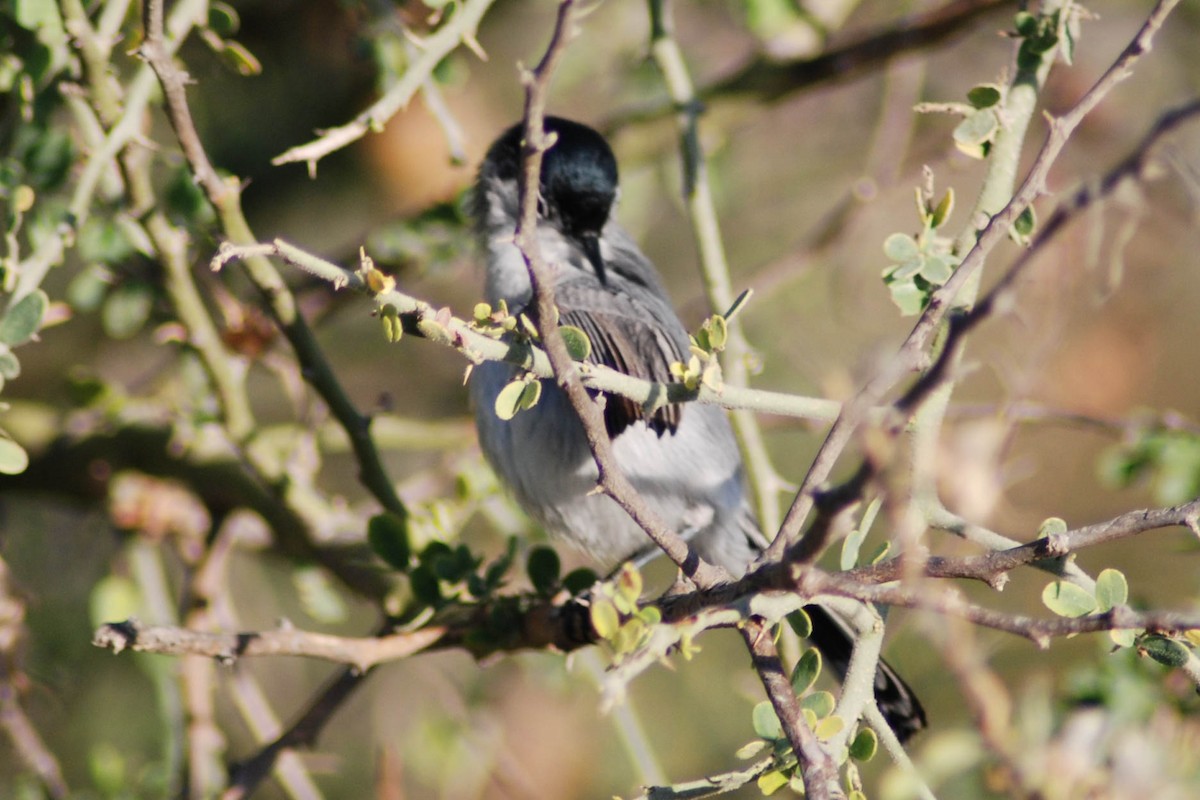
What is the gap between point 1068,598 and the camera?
5.17 ft

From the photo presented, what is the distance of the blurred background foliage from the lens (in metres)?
2.55

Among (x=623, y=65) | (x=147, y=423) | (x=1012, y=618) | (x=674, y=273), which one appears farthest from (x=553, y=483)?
(x=674, y=273)

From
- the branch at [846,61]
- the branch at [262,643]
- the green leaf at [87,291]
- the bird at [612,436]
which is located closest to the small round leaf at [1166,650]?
the bird at [612,436]

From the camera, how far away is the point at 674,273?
541cm

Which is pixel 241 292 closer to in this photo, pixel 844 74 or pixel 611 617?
pixel 844 74

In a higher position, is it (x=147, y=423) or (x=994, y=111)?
(x=994, y=111)

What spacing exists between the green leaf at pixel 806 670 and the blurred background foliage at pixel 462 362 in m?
0.18

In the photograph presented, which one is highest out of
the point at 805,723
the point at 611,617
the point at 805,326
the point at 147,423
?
the point at 611,617

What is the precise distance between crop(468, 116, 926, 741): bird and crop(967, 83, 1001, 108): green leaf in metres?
0.73

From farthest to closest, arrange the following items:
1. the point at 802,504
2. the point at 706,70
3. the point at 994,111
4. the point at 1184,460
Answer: the point at 706,70 → the point at 1184,460 → the point at 994,111 → the point at 802,504

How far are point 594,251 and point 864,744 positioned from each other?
1.61 m

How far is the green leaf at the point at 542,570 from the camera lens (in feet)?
7.91

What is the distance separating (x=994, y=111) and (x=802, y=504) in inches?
39.2

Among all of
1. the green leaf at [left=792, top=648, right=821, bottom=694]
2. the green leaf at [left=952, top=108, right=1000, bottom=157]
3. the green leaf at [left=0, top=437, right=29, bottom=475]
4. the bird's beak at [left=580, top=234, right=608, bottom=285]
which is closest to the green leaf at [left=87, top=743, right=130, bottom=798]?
the green leaf at [left=0, top=437, right=29, bottom=475]
